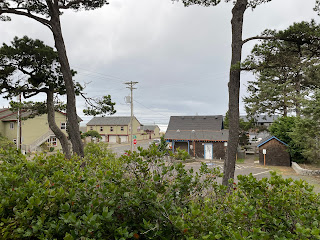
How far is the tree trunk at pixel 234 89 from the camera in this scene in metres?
6.56

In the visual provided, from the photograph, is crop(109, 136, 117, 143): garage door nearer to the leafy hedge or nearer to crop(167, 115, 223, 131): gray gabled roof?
crop(167, 115, 223, 131): gray gabled roof

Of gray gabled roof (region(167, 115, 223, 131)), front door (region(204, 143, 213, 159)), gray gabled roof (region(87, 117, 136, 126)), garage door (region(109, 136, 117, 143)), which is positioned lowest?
front door (region(204, 143, 213, 159))

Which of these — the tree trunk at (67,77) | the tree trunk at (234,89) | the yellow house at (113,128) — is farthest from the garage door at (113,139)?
the tree trunk at (234,89)

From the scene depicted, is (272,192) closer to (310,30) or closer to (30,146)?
(310,30)

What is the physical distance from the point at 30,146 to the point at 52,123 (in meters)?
21.0

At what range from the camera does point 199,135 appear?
83.2 feet

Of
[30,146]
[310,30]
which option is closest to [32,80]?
[310,30]

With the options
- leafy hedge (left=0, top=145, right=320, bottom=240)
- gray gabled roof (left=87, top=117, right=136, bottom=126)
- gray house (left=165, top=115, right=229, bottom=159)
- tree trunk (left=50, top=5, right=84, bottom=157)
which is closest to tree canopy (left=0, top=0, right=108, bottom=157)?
tree trunk (left=50, top=5, right=84, bottom=157)

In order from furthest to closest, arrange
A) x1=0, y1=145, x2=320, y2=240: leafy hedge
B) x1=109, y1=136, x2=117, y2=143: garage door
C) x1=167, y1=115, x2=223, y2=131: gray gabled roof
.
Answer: x1=109, y1=136, x2=117, y2=143: garage door < x1=167, y1=115, x2=223, y2=131: gray gabled roof < x1=0, y1=145, x2=320, y2=240: leafy hedge

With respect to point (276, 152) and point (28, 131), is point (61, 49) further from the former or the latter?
point (28, 131)

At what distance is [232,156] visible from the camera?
259 inches

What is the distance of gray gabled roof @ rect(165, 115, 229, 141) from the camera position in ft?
81.4

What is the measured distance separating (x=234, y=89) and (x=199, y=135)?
19.2m

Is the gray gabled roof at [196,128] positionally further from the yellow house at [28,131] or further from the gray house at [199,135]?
the yellow house at [28,131]
